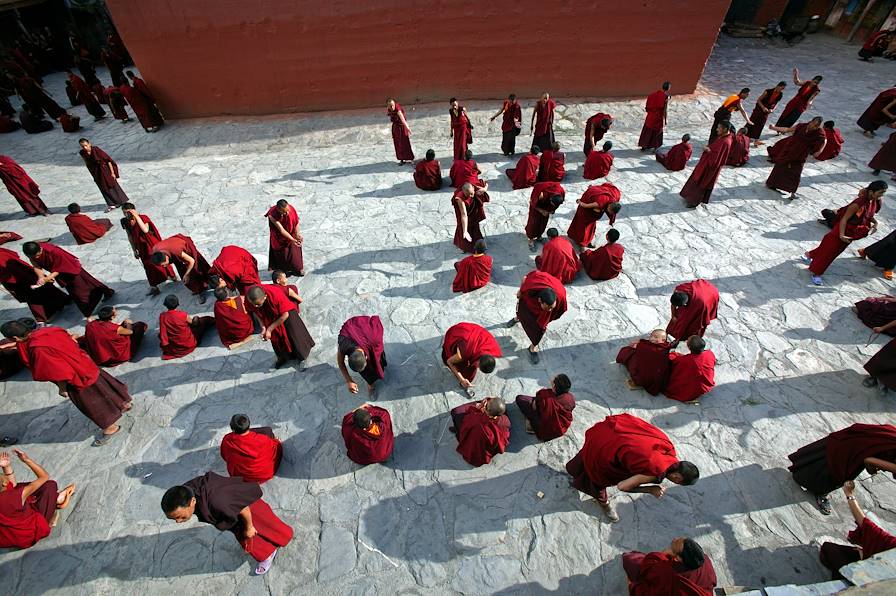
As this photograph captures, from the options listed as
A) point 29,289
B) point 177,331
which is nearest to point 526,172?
point 177,331

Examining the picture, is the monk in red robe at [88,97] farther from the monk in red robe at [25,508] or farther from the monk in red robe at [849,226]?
the monk in red robe at [849,226]

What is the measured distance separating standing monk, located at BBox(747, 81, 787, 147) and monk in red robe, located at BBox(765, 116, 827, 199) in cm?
177

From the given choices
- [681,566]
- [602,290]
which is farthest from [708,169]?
[681,566]

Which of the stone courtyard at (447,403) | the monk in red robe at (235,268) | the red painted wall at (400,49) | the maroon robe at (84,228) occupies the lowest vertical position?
the stone courtyard at (447,403)

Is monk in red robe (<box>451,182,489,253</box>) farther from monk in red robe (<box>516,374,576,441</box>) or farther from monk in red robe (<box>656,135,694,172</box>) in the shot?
monk in red robe (<box>656,135,694,172</box>)

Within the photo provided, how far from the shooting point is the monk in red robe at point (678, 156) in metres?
9.17

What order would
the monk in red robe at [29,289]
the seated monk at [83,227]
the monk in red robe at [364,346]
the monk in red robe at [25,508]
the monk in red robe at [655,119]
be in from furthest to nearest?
1. the monk in red robe at [655,119]
2. the seated monk at [83,227]
3. the monk in red robe at [29,289]
4. the monk in red robe at [364,346]
5. the monk in red robe at [25,508]

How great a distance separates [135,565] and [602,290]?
22.0ft

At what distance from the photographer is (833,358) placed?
5.63m

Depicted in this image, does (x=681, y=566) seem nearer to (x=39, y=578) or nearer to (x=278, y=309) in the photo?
(x=278, y=309)

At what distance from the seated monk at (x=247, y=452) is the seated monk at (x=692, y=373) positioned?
15.4 ft

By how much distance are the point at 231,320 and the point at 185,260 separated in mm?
1425

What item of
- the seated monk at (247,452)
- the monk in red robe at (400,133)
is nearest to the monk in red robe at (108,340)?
the seated monk at (247,452)

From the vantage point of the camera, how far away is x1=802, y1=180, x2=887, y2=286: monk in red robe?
616cm
